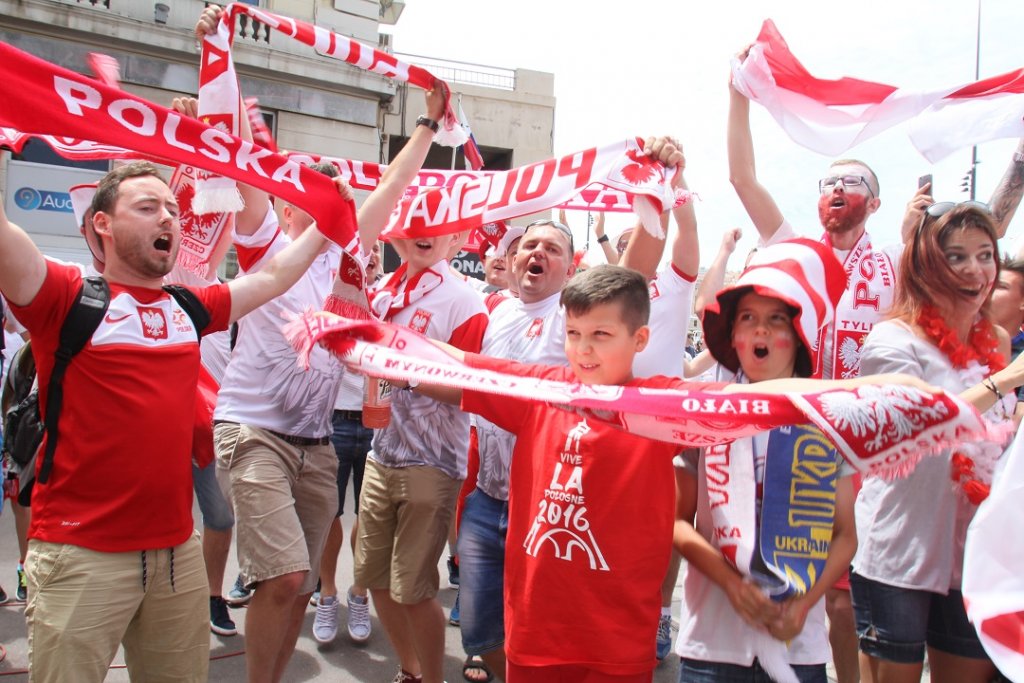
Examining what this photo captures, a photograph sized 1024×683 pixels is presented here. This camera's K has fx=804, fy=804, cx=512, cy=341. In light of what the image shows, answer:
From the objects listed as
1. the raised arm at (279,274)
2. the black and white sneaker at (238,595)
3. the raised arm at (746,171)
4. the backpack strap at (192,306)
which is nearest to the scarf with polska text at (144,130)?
the raised arm at (279,274)

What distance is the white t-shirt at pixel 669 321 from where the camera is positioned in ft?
10.4

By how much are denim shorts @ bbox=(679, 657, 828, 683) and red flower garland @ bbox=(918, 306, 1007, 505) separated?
84 cm

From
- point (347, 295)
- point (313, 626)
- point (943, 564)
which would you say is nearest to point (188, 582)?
point (347, 295)

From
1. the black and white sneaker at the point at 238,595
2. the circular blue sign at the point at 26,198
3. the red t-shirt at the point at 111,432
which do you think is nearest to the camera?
the red t-shirt at the point at 111,432

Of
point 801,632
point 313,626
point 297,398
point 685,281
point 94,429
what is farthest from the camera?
point 313,626

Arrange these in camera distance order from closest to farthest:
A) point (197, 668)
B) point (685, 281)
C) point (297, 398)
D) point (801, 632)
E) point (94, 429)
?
point (801, 632), point (94, 429), point (197, 668), point (685, 281), point (297, 398)

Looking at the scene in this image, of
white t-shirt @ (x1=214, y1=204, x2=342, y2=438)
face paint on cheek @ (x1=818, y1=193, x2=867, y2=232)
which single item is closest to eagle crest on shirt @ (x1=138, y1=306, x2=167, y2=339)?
white t-shirt @ (x1=214, y1=204, x2=342, y2=438)

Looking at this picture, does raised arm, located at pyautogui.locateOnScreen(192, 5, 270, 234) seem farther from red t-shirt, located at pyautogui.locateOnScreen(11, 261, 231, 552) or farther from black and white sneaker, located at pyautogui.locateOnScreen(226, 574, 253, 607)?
black and white sneaker, located at pyautogui.locateOnScreen(226, 574, 253, 607)

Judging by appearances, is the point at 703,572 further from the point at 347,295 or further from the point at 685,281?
the point at 347,295

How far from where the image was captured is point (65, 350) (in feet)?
8.32

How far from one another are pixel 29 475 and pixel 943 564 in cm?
311

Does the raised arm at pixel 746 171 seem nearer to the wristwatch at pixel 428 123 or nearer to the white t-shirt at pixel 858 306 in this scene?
the white t-shirt at pixel 858 306

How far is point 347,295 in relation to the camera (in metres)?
3.21

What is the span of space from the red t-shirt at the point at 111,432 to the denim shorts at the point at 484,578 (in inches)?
44.1
